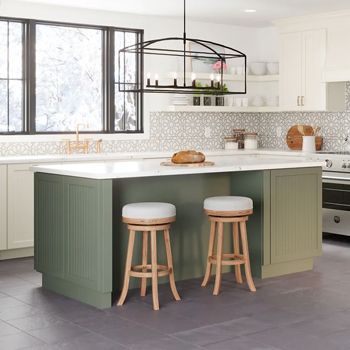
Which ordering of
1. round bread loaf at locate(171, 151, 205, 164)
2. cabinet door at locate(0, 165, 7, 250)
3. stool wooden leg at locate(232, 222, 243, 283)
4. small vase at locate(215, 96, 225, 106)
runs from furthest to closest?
small vase at locate(215, 96, 225, 106) < cabinet door at locate(0, 165, 7, 250) < stool wooden leg at locate(232, 222, 243, 283) < round bread loaf at locate(171, 151, 205, 164)

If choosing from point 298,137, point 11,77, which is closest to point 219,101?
point 298,137

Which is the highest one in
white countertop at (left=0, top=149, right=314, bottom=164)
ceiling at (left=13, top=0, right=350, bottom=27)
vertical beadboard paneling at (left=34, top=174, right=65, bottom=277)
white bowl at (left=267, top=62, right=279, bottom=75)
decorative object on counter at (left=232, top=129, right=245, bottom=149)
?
ceiling at (left=13, top=0, right=350, bottom=27)

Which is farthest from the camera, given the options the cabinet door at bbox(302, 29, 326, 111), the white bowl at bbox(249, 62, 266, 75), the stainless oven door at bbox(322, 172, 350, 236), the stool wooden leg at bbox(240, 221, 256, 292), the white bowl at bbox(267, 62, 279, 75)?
the white bowl at bbox(249, 62, 266, 75)

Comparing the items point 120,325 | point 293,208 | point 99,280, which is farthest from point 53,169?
point 293,208

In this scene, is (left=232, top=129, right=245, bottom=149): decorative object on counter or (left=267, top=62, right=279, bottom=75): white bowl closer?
(left=267, top=62, right=279, bottom=75): white bowl

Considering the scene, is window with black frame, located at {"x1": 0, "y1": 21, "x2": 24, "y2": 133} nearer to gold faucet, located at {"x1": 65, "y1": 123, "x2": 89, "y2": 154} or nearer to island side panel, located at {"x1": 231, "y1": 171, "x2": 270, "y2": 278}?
gold faucet, located at {"x1": 65, "y1": 123, "x2": 89, "y2": 154}

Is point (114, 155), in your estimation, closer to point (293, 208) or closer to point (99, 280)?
point (293, 208)

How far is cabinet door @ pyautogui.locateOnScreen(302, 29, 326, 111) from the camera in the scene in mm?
8594

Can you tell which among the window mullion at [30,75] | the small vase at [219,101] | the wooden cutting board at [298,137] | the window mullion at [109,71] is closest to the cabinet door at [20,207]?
the window mullion at [30,75]

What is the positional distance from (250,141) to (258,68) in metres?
0.92

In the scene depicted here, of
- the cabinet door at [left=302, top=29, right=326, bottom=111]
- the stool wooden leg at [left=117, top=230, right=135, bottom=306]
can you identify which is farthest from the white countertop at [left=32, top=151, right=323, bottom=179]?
the cabinet door at [left=302, top=29, right=326, bottom=111]

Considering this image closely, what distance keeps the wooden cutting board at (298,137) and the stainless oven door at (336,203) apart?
901 mm

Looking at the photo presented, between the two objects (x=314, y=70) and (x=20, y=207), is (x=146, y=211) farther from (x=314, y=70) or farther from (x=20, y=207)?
(x=314, y=70)

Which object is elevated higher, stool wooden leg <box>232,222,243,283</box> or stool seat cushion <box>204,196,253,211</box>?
stool seat cushion <box>204,196,253,211</box>
